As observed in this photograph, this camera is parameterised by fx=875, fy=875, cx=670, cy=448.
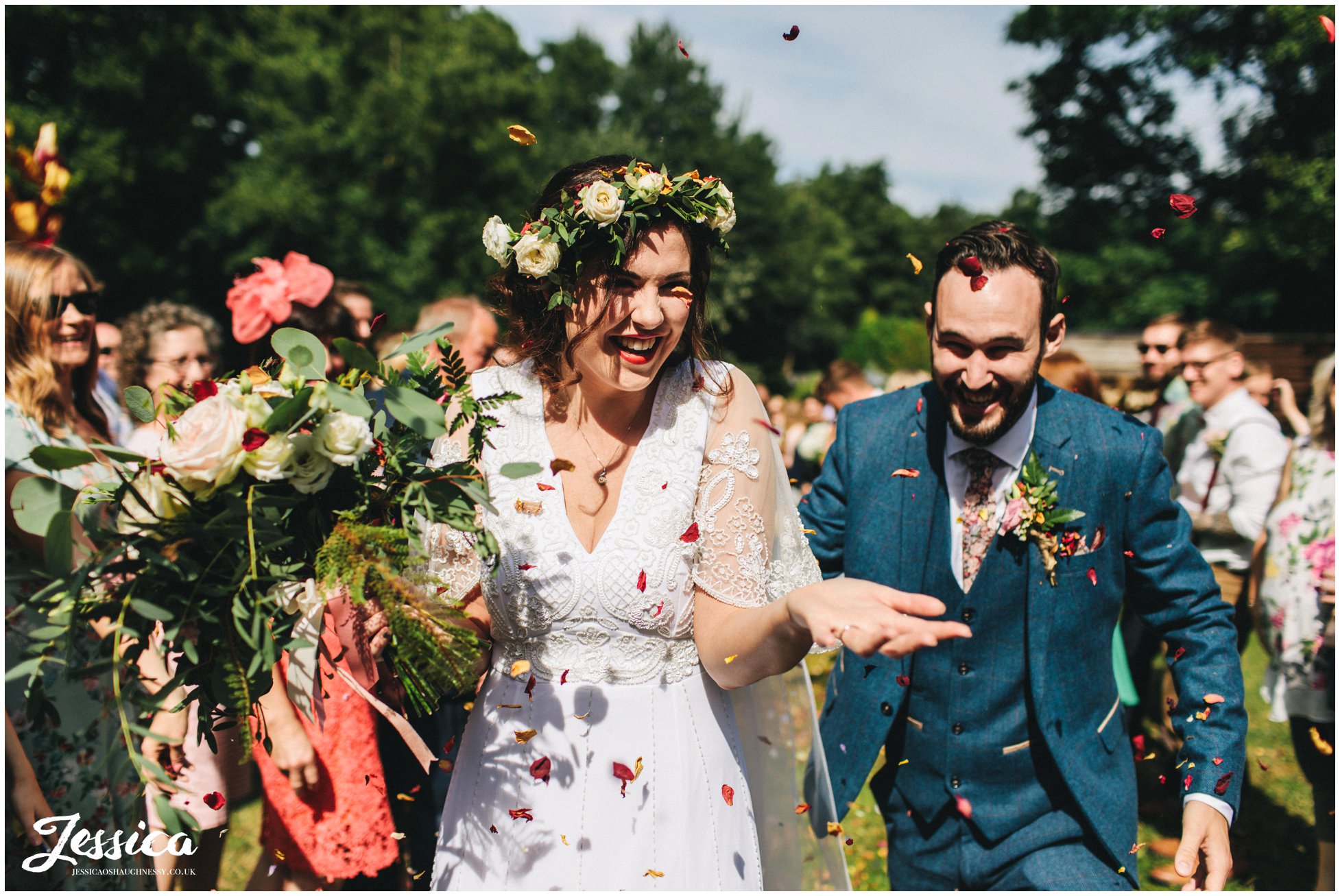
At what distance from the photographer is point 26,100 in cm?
1766

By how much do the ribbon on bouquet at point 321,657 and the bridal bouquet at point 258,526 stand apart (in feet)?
0.05

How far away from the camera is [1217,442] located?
5.21 m

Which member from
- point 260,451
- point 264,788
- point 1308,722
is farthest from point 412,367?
point 1308,722

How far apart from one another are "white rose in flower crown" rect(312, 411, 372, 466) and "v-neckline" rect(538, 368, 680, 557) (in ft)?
2.17

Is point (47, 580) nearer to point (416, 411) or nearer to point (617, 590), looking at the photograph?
point (416, 411)

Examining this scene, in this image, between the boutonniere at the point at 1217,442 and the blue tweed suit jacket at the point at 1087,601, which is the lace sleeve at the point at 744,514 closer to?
the blue tweed suit jacket at the point at 1087,601

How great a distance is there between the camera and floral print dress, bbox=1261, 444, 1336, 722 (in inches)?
153

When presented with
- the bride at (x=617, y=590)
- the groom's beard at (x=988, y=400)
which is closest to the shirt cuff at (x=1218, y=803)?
the bride at (x=617, y=590)

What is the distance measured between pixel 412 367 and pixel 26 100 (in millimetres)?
21258

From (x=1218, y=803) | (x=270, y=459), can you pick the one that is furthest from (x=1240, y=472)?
(x=270, y=459)

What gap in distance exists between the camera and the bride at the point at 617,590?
2193 millimetres

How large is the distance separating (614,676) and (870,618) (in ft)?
2.87

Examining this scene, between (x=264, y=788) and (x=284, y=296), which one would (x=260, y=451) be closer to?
Answer: (x=264, y=788)

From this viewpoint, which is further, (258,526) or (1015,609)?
(1015,609)
